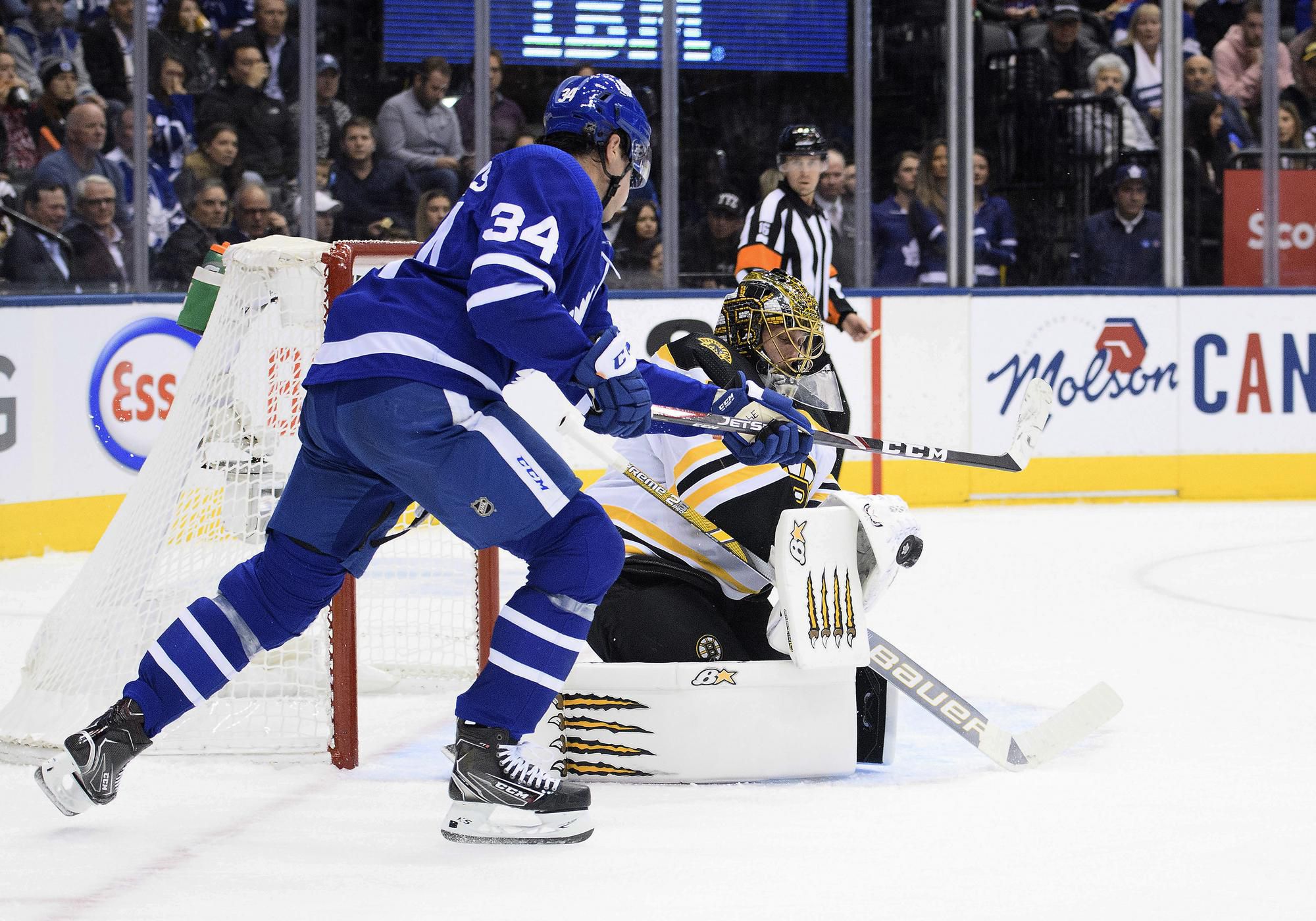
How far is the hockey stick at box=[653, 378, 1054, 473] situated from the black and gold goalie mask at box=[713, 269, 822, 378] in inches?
5.2

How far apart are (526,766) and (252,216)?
422cm

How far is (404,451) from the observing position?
199 centimetres

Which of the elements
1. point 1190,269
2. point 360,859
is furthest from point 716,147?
point 360,859

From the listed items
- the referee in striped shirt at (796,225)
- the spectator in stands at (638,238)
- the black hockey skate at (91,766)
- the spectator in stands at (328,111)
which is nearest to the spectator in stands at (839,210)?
the spectator in stands at (638,238)

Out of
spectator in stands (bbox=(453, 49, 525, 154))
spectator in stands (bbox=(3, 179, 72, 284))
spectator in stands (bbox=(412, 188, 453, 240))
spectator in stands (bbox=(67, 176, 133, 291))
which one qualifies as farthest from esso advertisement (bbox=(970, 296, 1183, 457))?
spectator in stands (bbox=(3, 179, 72, 284))

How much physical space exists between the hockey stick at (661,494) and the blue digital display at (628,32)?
13.3ft

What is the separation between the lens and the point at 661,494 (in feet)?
7.95

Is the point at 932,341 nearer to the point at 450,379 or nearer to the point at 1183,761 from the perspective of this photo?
the point at 1183,761

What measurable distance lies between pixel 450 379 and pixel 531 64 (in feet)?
14.8

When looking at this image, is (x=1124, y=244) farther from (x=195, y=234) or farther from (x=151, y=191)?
(x=151, y=191)

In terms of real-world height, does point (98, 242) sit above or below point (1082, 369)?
above

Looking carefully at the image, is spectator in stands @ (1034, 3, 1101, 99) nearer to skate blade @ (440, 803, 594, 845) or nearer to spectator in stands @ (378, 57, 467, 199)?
spectator in stands @ (378, 57, 467, 199)

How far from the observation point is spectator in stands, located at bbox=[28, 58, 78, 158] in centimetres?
554

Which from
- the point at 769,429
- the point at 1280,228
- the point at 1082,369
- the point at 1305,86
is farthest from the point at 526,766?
the point at 1305,86
